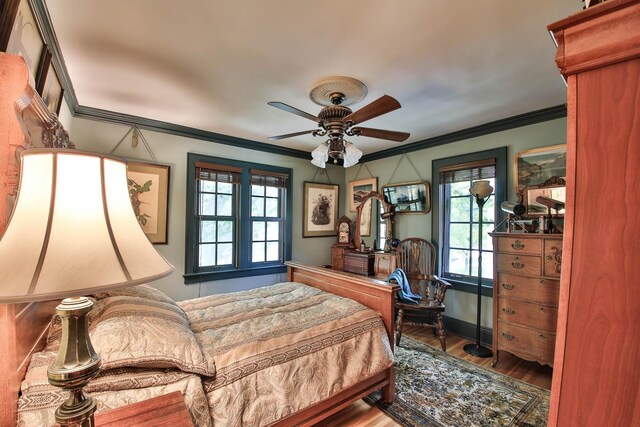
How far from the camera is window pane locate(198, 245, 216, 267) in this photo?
3.65 meters

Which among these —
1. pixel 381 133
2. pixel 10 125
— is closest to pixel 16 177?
pixel 10 125

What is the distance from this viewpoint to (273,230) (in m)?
4.34

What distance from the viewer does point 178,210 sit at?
3.48 m

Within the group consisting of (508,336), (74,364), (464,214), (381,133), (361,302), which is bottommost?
(508,336)

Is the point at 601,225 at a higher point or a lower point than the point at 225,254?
higher

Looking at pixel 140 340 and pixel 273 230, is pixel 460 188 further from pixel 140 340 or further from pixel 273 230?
pixel 140 340

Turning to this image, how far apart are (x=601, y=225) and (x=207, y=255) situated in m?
3.83

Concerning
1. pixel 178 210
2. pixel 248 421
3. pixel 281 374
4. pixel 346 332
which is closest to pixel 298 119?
pixel 178 210

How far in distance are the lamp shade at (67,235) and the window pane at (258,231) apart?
3.46 m

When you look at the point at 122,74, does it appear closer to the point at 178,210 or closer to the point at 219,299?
the point at 178,210

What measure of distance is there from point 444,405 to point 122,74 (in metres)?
3.72

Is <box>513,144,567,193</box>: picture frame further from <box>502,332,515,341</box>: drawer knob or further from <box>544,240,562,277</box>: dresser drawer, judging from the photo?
<box>502,332,515,341</box>: drawer knob

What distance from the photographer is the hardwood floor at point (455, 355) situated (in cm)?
197

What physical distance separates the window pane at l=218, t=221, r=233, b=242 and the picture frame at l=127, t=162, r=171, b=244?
26.9 inches
